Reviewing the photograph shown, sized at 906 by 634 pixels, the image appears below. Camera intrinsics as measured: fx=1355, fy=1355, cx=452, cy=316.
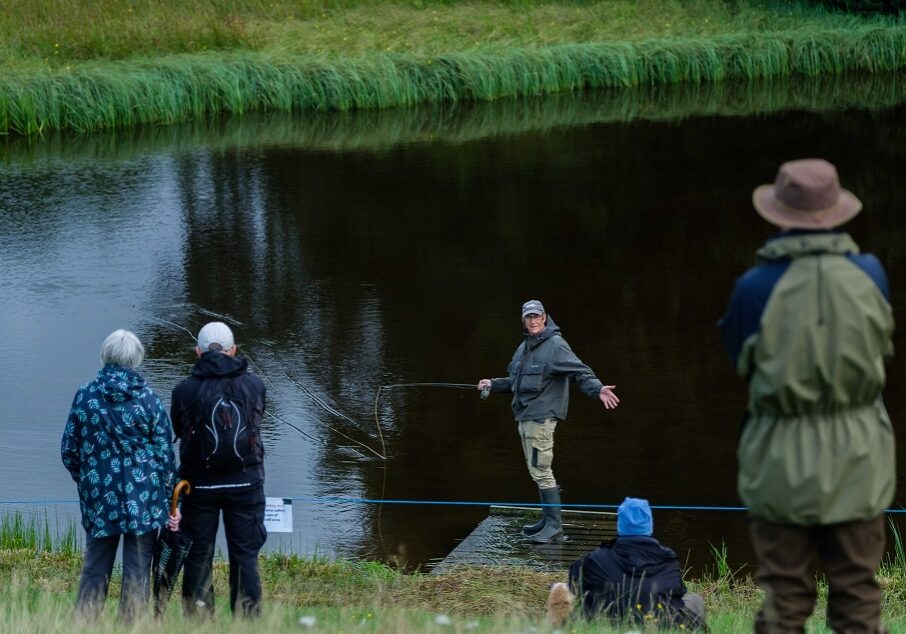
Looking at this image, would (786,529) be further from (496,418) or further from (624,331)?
(624,331)

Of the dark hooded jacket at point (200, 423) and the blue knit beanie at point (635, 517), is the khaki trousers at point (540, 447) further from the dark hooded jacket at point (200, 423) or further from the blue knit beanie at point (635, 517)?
the dark hooded jacket at point (200, 423)

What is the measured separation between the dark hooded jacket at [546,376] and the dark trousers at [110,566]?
9.76 feet

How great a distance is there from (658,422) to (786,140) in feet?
44.3

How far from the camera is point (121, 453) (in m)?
6.08

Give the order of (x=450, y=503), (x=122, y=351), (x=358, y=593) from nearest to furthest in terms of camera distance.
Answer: (x=122, y=351)
(x=358, y=593)
(x=450, y=503)

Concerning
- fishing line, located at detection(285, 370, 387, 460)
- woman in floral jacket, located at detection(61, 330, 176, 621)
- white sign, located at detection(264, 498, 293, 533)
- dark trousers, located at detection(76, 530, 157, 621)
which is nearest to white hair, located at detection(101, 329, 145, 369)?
woman in floral jacket, located at detection(61, 330, 176, 621)

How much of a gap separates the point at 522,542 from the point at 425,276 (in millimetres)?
7539

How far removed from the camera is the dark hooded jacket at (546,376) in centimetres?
859

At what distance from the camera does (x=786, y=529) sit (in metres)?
3.97

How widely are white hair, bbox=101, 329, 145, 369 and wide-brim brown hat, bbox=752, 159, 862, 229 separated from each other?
309cm

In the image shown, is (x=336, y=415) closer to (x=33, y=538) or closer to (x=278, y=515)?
(x=33, y=538)

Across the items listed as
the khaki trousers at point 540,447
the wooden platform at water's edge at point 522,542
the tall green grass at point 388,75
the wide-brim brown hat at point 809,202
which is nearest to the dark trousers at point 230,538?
the wooden platform at water's edge at point 522,542

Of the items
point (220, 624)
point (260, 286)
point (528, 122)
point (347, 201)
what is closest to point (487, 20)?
point (528, 122)

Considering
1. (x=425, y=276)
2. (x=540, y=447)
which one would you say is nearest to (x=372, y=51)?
(x=425, y=276)
